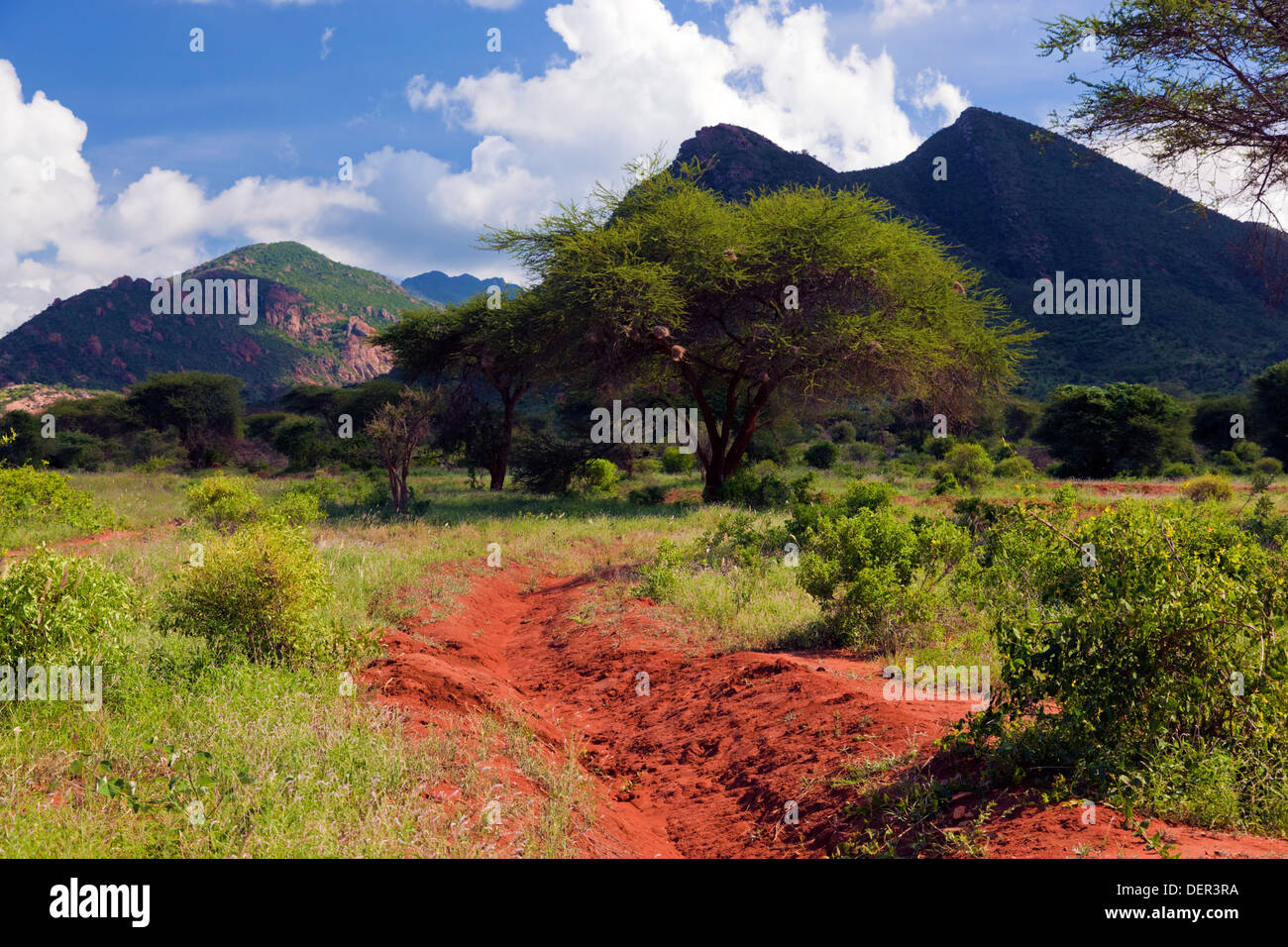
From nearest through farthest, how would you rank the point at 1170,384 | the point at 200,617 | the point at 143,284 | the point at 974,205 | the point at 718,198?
1. the point at 200,617
2. the point at 718,198
3. the point at 1170,384
4. the point at 974,205
5. the point at 143,284

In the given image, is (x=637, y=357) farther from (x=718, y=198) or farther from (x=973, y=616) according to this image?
(x=973, y=616)

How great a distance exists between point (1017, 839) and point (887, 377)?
15822 mm

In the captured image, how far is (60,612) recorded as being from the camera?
191 inches

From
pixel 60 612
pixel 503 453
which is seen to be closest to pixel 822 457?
pixel 503 453

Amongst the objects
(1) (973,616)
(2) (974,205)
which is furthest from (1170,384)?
(1) (973,616)

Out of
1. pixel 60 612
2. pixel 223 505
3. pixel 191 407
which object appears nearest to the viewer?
pixel 60 612

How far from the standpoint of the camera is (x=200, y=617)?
598cm

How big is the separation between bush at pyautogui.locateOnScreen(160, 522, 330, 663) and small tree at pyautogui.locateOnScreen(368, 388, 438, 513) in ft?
34.1

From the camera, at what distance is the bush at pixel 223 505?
13.3m

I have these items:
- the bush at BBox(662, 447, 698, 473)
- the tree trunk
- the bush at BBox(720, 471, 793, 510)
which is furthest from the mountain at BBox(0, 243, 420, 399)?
the bush at BBox(720, 471, 793, 510)

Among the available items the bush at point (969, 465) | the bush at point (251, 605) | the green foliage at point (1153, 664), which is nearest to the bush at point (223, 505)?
the bush at point (251, 605)

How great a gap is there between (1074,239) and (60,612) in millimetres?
71107

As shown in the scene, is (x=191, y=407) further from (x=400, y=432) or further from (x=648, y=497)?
(x=648, y=497)

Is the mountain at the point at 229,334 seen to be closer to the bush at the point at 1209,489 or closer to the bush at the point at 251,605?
the bush at the point at 1209,489
